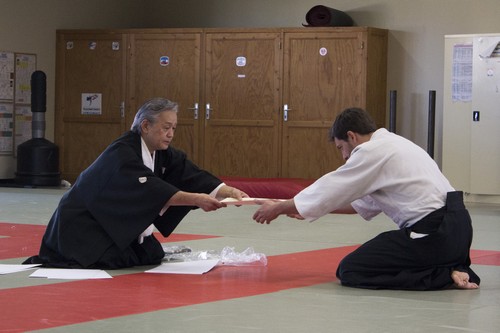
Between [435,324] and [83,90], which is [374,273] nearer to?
[435,324]

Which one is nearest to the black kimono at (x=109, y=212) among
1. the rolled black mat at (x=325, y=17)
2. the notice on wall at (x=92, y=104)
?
the rolled black mat at (x=325, y=17)

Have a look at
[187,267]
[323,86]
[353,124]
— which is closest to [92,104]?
[323,86]

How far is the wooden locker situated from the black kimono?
8.22m

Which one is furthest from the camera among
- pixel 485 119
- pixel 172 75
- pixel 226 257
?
pixel 172 75

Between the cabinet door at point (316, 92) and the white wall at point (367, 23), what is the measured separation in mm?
685

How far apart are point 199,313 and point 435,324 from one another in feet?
3.39

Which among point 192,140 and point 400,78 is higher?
point 400,78

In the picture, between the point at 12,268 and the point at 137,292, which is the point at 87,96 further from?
the point at 137,292

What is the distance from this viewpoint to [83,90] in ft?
49.6

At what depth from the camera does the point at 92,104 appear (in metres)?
15.1

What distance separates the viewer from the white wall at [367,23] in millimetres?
13625

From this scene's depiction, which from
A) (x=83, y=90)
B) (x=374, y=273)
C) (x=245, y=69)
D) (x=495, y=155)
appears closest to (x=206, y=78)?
(x=245, y=69)

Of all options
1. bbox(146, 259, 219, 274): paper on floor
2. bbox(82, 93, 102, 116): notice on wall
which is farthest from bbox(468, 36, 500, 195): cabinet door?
bbox(146, 259, 219, 274): paper on floor

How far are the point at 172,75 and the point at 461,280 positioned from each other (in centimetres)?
1002
